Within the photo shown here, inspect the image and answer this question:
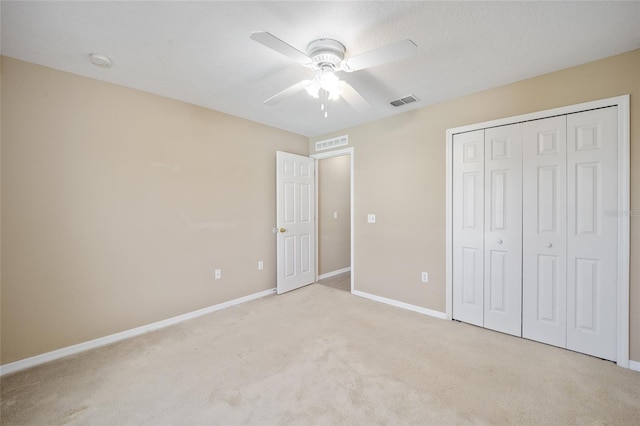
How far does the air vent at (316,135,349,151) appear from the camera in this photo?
13.1 ft

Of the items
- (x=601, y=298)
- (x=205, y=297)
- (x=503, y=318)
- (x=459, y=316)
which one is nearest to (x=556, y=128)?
(x=601, y=298)

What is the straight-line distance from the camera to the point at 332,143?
13.6 feet

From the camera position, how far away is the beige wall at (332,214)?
15.6 feet

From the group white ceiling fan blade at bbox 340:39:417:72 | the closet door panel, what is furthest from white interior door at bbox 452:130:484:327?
white ceiling fan blade at bbox 340:39:417:72

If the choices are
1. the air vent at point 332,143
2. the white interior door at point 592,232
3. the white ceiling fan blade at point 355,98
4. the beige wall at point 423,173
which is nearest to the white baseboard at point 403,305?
the beige wall at point 423,173

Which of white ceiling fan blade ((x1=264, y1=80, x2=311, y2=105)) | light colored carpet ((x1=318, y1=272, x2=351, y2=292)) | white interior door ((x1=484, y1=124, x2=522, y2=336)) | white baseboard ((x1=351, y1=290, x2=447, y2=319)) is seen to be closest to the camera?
white ceiling fan blade ((x1=264, y1=80, x2=311, y2=105))

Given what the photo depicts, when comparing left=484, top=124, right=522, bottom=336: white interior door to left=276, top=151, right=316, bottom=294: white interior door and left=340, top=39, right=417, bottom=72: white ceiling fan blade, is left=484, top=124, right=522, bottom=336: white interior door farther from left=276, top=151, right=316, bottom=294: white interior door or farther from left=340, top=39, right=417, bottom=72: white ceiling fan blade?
left=276, top=151, right=316, bottom=294: white interior door

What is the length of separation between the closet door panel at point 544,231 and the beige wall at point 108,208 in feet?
10.7

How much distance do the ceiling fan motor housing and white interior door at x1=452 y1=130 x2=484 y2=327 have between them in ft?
5.74

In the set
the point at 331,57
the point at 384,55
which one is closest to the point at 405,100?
the point at 331,57

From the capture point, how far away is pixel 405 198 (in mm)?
3354

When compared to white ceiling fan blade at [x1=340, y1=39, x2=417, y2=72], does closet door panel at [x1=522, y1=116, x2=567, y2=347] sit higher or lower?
lower

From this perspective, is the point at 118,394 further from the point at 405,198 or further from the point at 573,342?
the point at 573,342

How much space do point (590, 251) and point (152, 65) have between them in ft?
13.4
